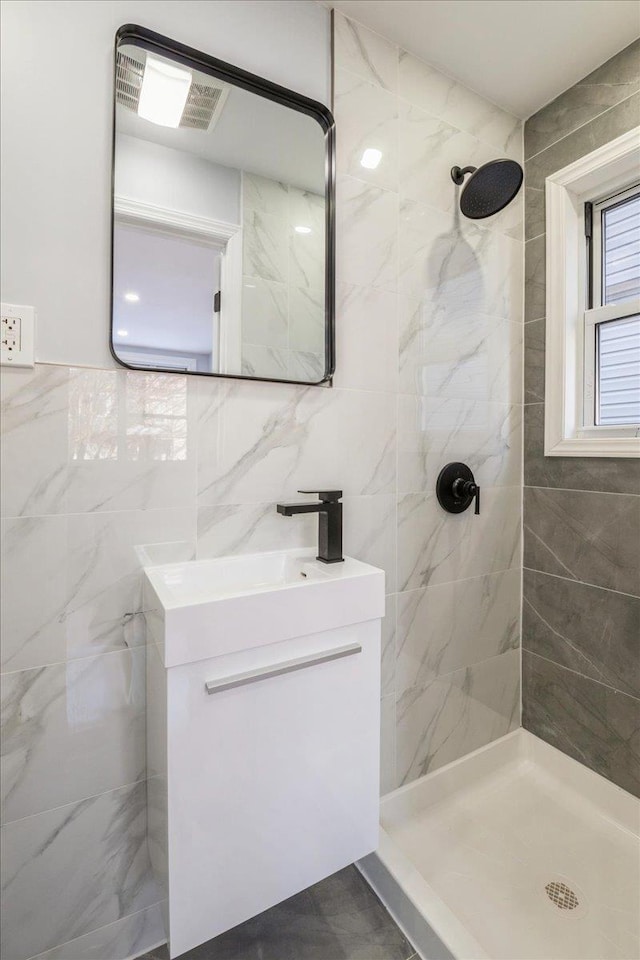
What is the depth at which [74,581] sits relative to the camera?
99 cm

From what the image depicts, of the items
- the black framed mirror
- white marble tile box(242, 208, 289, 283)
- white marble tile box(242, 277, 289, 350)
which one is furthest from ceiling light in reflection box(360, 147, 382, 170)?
white marble tile box(242, 277, 289, 350)

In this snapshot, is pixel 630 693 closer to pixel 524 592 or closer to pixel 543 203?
pixel 524 592

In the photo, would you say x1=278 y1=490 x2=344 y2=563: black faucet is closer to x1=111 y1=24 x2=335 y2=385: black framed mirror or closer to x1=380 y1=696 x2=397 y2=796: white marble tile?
x1=111 y1=24 x2=335 y2=385: black framed mirror

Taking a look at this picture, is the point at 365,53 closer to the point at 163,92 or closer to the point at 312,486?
the point at 163,92

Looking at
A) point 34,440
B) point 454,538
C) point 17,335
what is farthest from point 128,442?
point 454,538

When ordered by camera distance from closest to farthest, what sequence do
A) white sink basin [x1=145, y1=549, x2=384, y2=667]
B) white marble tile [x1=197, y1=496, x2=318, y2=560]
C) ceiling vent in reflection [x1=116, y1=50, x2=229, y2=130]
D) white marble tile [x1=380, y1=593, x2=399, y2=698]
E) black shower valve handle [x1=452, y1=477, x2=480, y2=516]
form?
1. white sink basin [x1=145, y1=549, x2=384, y2=667]
2. ceiling vent in reflection [x1=116, y1=50, x2=229, y2=130]
3. white marble tile [x1=197, y1=496, x2=318, y2=560]
4. white marble tile [x1=380, y1=593, x2=399, y2=698]
5. black shower valve handle [x1=452, y1=477, x2=480, y2=516]

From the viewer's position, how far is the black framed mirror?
1027 mm

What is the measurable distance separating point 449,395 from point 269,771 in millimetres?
1228

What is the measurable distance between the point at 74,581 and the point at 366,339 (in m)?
1.02

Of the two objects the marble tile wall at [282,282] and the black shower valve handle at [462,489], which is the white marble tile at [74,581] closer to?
the marble tile wall at [282,282]

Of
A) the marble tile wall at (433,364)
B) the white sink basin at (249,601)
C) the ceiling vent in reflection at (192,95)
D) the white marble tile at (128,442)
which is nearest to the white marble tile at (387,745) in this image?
the marble tile wall at (433,364)

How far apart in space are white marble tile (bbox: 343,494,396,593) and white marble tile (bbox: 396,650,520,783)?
435 mm

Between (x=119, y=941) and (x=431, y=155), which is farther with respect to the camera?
(x=431, y=155)

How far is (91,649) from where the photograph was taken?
1.01m
